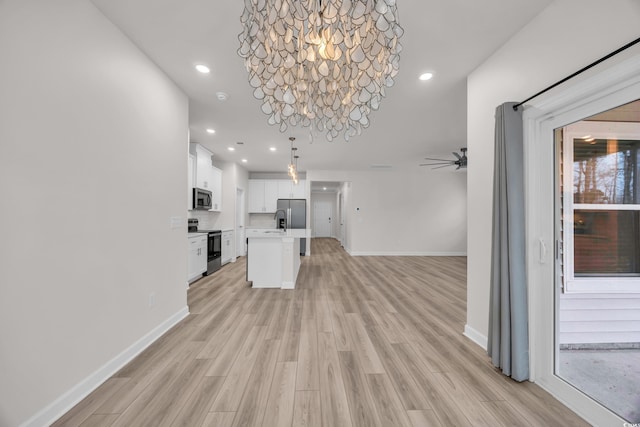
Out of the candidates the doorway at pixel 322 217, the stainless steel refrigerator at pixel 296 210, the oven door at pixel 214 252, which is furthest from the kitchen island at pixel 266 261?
the doorway at pixel 322 217

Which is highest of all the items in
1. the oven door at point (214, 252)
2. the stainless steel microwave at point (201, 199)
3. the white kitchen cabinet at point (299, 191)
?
the white kitchen cabinet at point (299, 191)

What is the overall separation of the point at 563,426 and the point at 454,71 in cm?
292

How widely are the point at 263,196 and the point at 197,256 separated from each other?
3.57 metres

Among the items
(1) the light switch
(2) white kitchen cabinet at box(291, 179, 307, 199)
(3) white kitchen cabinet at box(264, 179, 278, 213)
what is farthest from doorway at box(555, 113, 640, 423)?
(3) white kitchen cabinet at box(264, 179, 278, 213)

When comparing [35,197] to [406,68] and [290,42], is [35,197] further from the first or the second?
[406,68]

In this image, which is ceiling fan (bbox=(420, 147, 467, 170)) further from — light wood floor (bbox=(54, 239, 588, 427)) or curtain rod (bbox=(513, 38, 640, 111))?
curtain rod (bbox=(513, 38, 640, 111))

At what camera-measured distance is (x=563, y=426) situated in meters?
1.45

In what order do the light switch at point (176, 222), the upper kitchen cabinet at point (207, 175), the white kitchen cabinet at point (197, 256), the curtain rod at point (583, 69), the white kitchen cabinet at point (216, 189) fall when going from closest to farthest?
the curtain rod at point (583, 69)
the light switch at point (176, 222)
the white kitchen cabinet at point (197, 256)
the upper kitchen cabinet at point (207, 175)
the white kitchen cabinet at point (216, 189)

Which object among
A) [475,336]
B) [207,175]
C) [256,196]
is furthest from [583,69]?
[256,196]

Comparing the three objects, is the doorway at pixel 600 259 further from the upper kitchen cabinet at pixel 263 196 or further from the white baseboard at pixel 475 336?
the upper kitchen cabinet at pixel 263 196

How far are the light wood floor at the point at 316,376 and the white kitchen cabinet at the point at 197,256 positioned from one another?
1093 millimetres

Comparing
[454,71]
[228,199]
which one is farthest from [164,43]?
[228,199]

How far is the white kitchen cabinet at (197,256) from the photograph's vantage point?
4.38 m

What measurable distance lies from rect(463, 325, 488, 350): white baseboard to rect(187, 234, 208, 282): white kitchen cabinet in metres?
4.15
